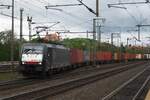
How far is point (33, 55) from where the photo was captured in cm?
3528

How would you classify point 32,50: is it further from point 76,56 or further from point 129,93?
point 76,56

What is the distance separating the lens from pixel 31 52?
3547 cm

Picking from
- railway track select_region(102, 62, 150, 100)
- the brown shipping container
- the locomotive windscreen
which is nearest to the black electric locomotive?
the locomotive windscreen

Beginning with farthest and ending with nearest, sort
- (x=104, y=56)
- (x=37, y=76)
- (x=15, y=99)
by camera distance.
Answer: (x=104, y=56) → (x=37, y=76) → (x=15, y=99)

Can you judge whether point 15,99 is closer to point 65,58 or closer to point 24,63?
point 24,63

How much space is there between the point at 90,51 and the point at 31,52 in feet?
134

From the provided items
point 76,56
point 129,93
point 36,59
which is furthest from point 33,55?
point 76,56

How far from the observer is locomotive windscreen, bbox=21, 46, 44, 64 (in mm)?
35094

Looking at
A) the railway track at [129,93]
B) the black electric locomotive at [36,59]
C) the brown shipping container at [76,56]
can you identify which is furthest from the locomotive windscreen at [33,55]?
the brown shipping container at [76,56]

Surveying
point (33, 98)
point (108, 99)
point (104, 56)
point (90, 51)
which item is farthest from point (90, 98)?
point (104, 56)

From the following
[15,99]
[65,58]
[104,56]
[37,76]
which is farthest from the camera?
[104,56]

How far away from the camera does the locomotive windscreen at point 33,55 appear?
35.1 meters

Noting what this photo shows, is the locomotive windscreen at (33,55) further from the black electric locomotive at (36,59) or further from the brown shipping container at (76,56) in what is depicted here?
the brown shipping container at (76,56)

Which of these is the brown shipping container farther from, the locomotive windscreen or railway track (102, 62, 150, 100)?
railway track (102, 62, 150, 100)
